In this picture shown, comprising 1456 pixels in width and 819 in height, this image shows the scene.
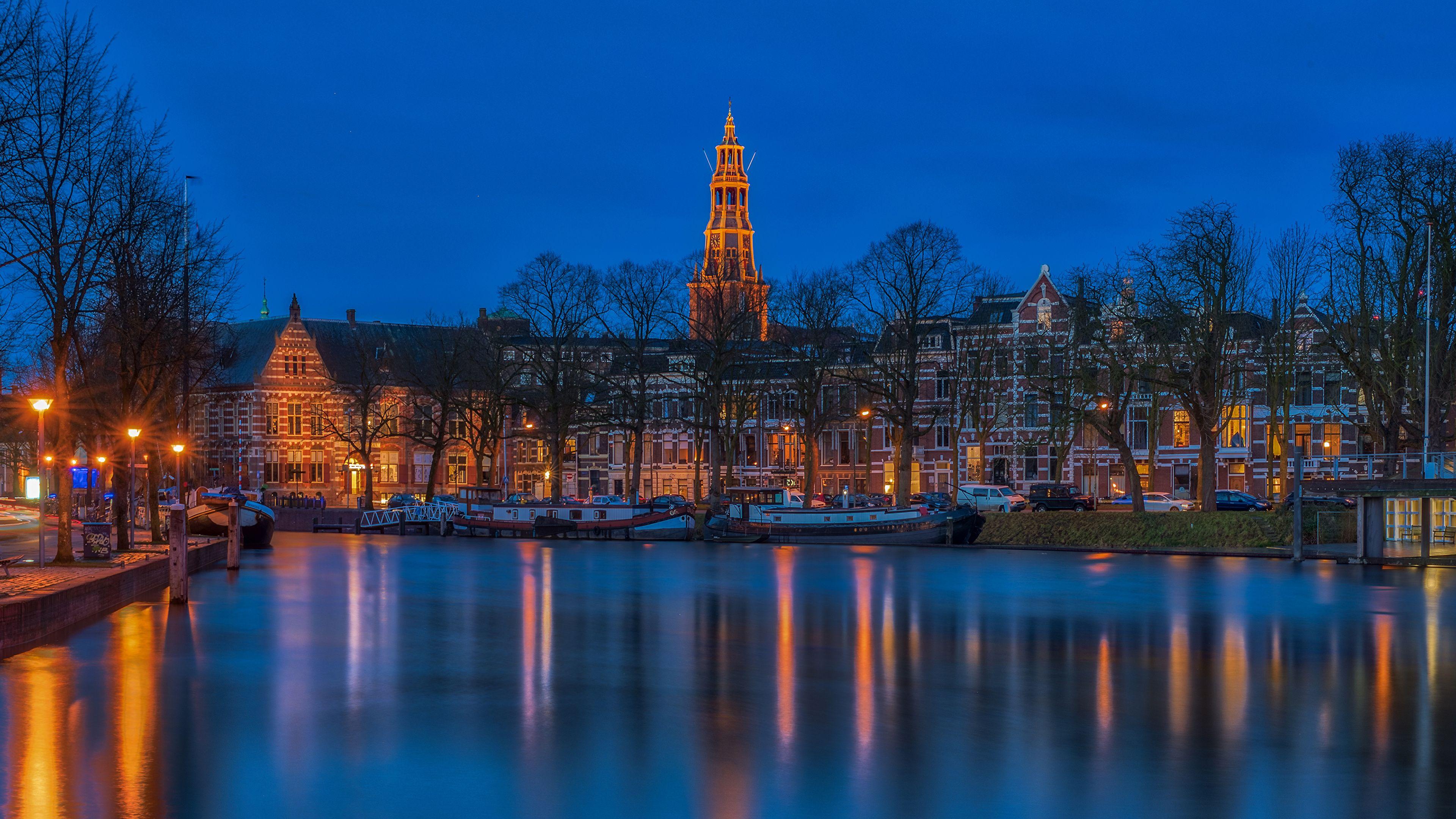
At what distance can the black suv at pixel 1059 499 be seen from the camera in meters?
87.8

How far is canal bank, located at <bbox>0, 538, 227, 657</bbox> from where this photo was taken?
2777 cm

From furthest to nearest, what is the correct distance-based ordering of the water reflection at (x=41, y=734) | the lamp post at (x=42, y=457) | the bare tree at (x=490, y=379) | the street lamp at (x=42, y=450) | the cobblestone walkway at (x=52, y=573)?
the bare tree at (x=490, y=379), the street lamp at (x=42, y=450), the lamp post at (x=42, y=457), the cobblestone walkway at (x=52, y=573), the water reflection at (x=41, y=734)

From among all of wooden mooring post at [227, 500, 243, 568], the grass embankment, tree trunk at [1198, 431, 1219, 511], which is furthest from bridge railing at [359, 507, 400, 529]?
tree trunk at [1198, 431, 1219, 511]

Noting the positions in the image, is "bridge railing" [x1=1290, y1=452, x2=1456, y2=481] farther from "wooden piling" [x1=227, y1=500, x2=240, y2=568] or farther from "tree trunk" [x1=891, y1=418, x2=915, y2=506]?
"wooden piling" [x1=227, y1=500, x2=240, y2=568]

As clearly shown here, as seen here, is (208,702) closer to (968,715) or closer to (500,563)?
(968,715)

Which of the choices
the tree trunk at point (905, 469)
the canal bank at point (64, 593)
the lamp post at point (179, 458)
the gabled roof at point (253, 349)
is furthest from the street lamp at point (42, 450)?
the gabled roof at point (253, 349)

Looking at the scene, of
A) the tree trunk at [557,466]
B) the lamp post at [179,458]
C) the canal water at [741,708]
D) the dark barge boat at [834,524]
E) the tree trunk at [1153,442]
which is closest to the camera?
the canal water at [741,708]

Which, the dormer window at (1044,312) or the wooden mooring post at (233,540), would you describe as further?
the dormer window at (1044,312)

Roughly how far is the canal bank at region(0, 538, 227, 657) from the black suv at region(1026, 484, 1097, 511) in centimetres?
5041

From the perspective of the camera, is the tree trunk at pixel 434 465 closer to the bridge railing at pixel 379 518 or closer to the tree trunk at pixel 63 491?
the bridge railing at pixel 379 518

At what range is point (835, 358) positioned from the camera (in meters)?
90.9

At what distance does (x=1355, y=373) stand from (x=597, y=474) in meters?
81.0

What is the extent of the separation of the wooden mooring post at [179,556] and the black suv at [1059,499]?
5182 cm

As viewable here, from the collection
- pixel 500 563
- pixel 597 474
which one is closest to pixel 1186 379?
pixel 500 563
